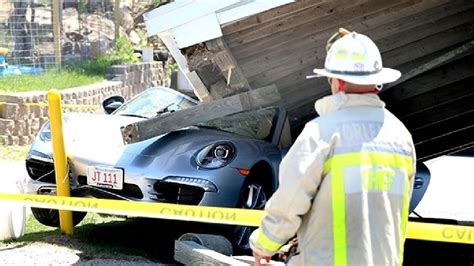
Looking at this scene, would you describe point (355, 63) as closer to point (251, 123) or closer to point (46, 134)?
point (251, 123)

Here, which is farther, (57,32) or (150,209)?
(57,32)

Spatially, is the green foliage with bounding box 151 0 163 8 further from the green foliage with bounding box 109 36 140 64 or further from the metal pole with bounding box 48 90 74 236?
the metal pole with bounding box 48 90 74 236

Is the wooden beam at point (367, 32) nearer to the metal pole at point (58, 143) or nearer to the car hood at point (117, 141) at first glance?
the car hood at point (117, 141)

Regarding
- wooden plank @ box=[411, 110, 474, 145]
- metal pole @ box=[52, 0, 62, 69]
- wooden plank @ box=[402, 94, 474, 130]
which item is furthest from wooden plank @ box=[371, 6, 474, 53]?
metal pole @ box=[52, 0, 62, 69]

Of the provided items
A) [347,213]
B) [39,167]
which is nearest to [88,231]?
[39,167]

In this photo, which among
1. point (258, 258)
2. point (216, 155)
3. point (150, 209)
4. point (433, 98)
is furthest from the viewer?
point (433, 98)

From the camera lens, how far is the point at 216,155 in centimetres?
708

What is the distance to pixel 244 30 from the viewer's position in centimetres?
708

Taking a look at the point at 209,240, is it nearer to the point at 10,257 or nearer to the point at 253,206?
the point at 253,206

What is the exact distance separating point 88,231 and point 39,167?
0.72 m

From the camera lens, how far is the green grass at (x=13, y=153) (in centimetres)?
1218

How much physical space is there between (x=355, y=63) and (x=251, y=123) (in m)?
4.41

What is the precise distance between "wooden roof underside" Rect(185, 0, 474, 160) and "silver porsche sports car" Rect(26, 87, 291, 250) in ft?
1.28

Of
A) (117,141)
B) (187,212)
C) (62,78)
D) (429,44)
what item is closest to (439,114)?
(429,44)
